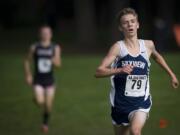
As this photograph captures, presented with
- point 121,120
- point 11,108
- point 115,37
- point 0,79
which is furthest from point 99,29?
point 121,120

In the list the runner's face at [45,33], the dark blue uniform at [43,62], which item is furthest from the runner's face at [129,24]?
the dark blue uniform at [43,62]

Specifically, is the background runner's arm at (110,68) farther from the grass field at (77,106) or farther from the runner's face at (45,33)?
the runner's face at (45,33)

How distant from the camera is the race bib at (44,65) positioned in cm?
1511

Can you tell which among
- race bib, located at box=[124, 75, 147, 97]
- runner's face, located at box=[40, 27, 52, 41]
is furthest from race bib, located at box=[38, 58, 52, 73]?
race bib, located at box=[124, 75, 147, 97]

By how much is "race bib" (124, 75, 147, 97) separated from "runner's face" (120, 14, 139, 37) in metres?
0.57

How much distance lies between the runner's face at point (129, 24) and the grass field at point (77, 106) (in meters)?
4.76

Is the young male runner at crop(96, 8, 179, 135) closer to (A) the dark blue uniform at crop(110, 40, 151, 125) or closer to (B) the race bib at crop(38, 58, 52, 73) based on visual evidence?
(A) the dark blue uniform at crop(110, 40, 151, 125)

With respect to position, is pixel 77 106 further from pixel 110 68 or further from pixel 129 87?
pixel 110 68

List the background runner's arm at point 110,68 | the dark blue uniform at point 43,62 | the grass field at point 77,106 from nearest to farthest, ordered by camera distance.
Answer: the background runner's arm at point 110,68, the grass field at point 77,106, the dark blue uniform at point 43,62

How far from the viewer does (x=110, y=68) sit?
9.41m

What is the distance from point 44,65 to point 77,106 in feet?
13.1

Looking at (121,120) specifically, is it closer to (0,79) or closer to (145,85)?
(145,85)

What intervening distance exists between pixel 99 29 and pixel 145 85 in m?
55.1

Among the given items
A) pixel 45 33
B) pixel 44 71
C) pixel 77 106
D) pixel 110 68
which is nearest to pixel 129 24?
pixel 110 68
